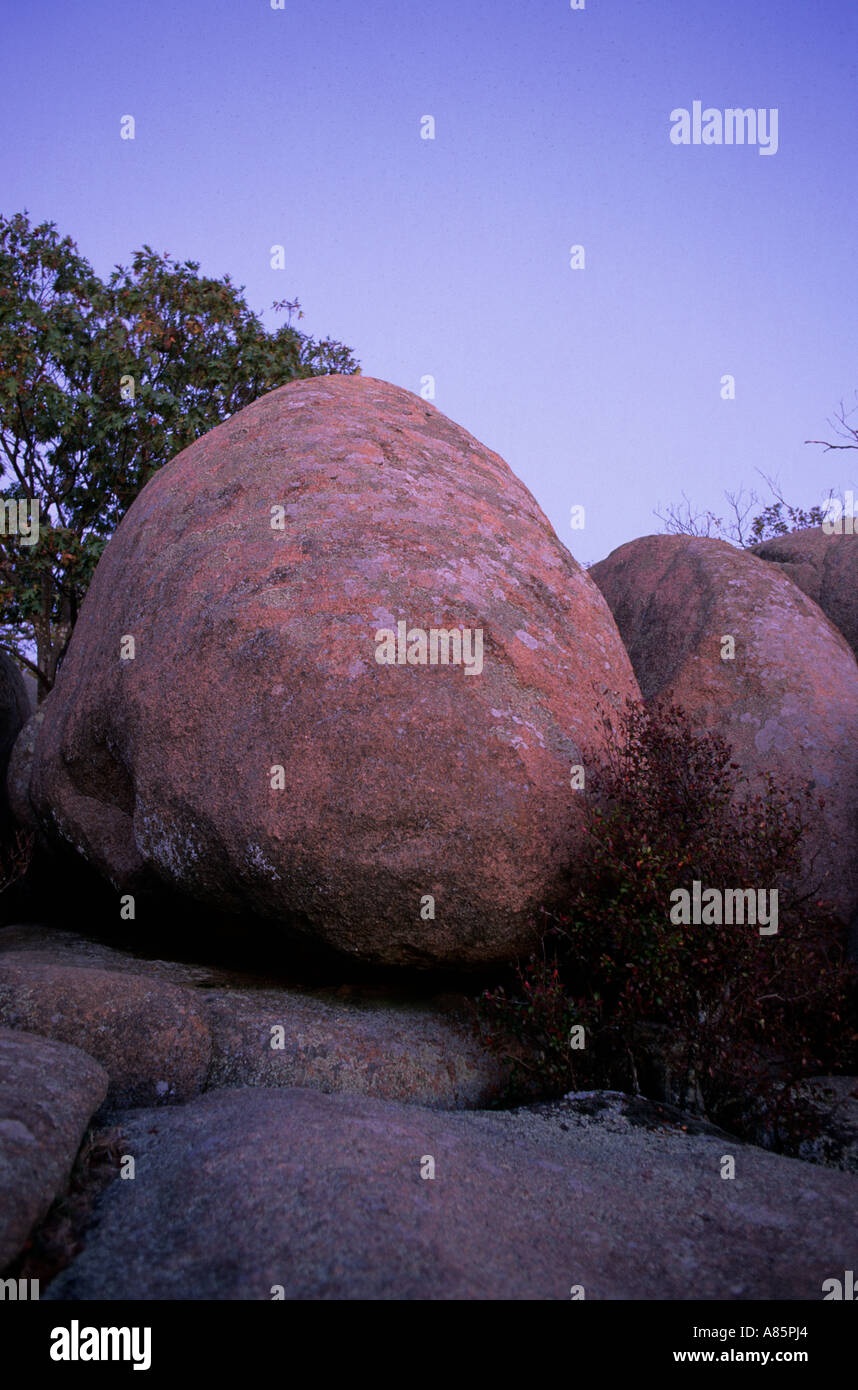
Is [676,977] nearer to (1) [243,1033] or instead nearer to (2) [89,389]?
(1) [243,1033]

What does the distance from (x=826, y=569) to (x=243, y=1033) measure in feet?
26.2

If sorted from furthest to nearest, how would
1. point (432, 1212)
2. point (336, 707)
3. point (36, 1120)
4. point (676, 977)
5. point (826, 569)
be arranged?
point (826, 569)
point (336, 707)
point (676, 977)
point (36, 1120)
point (432, 1212)

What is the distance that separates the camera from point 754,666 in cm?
720

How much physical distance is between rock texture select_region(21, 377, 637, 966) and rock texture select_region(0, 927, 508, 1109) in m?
0.37

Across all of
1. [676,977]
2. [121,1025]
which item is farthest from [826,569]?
[121,1025]

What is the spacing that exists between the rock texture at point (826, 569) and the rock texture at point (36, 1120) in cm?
812

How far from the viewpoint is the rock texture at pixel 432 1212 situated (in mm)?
2447

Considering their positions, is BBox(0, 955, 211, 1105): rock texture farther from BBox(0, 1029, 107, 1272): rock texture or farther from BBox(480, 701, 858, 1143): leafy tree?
BBox(480, 701, 858, 1143): leafy tree

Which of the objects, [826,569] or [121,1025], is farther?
[826,569]

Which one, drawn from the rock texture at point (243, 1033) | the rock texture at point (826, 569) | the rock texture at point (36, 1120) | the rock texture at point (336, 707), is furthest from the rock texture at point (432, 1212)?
the rock texture at point (826, 569)

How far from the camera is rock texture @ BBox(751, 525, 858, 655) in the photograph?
951 cm

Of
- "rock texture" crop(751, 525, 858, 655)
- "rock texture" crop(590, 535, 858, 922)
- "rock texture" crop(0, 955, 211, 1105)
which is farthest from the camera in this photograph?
"rock texture" crop(751, 525, 858, 655)

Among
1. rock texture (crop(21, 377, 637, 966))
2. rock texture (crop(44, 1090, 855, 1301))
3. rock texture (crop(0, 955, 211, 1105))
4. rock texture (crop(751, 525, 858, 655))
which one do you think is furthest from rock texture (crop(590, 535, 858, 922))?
rock texture (crop(0, 955, 211, 1105))
